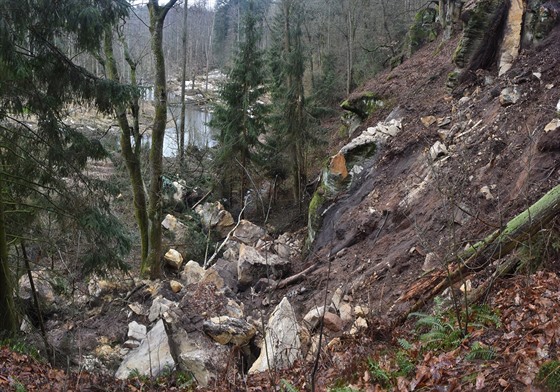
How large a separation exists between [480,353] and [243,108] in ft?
49.3

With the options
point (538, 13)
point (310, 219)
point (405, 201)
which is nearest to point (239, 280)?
point (310, 219)

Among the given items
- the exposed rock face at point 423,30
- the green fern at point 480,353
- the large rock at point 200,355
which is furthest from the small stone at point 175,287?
the exposed rock face at point 423,30

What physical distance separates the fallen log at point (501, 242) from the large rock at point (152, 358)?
373cm

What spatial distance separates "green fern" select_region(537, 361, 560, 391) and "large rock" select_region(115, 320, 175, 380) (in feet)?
17.2

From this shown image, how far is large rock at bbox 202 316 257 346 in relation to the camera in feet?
24.5

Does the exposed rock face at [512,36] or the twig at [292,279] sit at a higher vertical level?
the exposed rock face at [512,36]

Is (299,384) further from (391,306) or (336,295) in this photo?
(336,295)

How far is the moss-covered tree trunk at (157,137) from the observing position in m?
9.91

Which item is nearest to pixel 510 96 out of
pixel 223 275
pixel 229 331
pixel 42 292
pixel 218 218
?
pixel 229 331

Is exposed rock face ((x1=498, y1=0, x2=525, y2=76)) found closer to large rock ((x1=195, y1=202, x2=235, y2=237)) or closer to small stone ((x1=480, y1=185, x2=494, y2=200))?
small stone ((x1=480, y1=185, x2=494, y2=200))

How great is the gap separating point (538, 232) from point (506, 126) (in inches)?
165

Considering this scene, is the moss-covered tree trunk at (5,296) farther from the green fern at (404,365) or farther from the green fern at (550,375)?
the green fern at (550,375)

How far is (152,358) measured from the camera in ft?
22.6

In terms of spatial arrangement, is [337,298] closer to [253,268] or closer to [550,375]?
[253,268]
